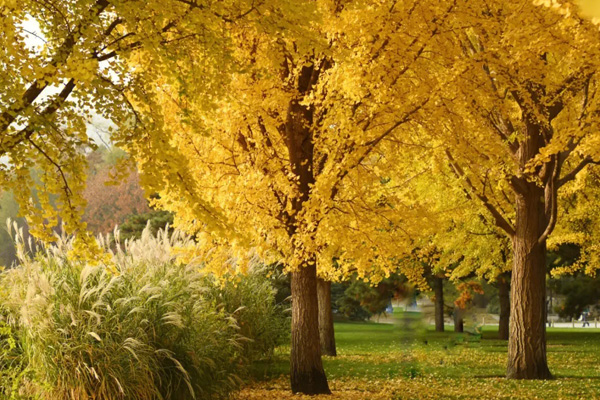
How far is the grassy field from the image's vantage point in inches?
438

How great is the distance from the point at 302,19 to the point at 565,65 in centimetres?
743

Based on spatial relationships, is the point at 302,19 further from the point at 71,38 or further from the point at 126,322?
the point at 126,322

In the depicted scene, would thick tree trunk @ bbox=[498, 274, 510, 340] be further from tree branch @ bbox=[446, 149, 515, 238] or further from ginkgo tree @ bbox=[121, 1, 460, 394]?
ginkgo tree @ bbox=[121, 1, 460, 394]

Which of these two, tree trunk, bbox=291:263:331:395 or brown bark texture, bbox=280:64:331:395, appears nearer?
brown bark texture, bbox=280:64:331:395

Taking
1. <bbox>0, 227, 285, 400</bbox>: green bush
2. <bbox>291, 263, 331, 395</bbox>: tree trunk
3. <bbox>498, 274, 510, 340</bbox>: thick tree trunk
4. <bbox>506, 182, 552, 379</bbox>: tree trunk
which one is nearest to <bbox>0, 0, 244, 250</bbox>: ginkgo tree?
<bbox>0, 227, 285, 400</bbox>: green bush

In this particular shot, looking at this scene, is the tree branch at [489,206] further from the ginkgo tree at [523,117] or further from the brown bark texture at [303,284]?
the brown bark texture at [303,284]

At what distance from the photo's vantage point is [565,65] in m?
12.3

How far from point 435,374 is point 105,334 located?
875 centimetres

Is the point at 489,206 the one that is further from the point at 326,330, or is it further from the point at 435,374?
the point at 326,330

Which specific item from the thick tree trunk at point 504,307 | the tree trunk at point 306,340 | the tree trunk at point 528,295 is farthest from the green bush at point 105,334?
the thick tree trunk at point 504,307

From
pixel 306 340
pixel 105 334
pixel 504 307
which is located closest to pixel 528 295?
pixel 306 340

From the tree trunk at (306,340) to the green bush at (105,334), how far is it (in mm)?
2257

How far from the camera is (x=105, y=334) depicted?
7488 millimetres

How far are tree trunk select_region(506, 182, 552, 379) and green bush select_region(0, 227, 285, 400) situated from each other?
6192 millimetres
